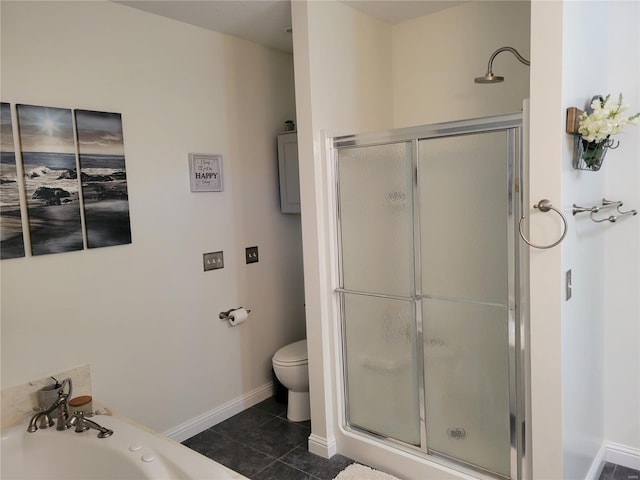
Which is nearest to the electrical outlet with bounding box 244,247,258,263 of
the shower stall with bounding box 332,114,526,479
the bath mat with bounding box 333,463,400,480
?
the shower stall with bounding box 332,114,526,479

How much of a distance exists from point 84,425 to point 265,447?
1.04 metres

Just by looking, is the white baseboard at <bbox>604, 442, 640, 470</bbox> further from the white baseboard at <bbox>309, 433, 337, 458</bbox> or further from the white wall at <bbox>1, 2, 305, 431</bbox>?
the white wall at <bbox>1, 2, 305, 431</bbox>

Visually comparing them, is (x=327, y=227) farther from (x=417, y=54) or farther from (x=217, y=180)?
(x=417, y=54)

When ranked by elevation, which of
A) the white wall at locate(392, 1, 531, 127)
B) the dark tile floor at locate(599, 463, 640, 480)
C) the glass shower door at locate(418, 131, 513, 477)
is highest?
the white wall at locate(392, 1, 531, 127)

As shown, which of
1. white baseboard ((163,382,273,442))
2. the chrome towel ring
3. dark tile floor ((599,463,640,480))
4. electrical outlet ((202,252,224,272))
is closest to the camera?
the chrome towel ring

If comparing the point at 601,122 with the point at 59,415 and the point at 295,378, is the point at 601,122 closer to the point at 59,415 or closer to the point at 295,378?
the point at 295,378

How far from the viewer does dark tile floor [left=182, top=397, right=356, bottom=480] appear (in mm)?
2545

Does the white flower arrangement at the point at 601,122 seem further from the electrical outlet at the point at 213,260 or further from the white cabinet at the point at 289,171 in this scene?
the electrical outlet at the point at 213,260

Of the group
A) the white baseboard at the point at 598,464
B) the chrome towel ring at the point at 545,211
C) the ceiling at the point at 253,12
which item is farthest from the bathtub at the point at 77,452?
the ceiling at the point at 253,12

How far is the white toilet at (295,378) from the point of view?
3002mm

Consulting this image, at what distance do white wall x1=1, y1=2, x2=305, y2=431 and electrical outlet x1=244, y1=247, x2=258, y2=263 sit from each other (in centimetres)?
5

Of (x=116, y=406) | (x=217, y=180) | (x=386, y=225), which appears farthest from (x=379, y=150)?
(x=116, y=406)

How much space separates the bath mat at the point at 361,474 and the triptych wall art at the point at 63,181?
5.49 ft

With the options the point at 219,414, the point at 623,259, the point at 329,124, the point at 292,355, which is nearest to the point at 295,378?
the point at 292,355
